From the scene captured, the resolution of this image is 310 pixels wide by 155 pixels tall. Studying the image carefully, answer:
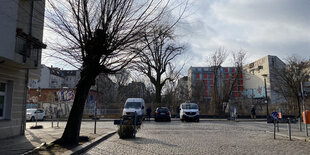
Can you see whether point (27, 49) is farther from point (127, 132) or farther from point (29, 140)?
point (127, 132)

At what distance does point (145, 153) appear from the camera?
25.8 feet

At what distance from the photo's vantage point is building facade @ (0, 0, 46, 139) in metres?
9.45

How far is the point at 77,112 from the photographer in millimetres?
9305

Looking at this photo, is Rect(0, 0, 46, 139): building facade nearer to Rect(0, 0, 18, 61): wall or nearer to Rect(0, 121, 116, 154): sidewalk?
Rect(0, 0, 18, 61): wall

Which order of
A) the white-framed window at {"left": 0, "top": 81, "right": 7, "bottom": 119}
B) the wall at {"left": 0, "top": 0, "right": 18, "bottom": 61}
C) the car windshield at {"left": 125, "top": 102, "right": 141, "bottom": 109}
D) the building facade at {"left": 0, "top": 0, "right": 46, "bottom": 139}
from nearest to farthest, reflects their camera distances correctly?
the wall at {"left": 0, "top": 0, "right": 18, "bottom": 61}
the building facade at {"left": 0, "top": 0, "right": 46, "bottom": 139}
the white-framed window at {"left": 0, "top": 81, "right": 7, "bottom": 119}
the car windshield at {"left": 125, "top": 102, "right": 141, "bottom": 109}

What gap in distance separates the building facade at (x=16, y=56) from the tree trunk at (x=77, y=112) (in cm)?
296

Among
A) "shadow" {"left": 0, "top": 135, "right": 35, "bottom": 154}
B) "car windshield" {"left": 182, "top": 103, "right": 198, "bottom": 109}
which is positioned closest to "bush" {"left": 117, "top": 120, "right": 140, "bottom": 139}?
"shadow" {"left": 0, "top": 135, "right": 35, "bottom": 154}

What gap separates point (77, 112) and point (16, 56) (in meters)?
4.09

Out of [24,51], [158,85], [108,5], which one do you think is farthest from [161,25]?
[158,85]

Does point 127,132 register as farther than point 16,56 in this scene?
Yes

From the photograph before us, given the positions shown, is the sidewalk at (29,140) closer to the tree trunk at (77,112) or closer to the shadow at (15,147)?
the shadow at (15,147)

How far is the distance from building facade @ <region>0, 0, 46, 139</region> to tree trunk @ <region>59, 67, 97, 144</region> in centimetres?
296

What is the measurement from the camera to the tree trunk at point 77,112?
9.01 metres

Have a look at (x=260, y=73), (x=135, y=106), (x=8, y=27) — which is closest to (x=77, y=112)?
(x=8, y=27)
